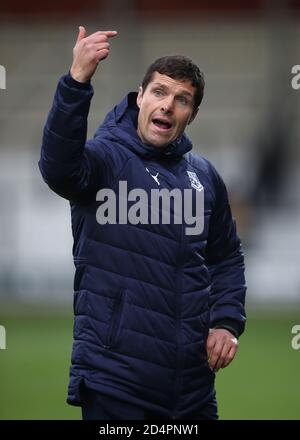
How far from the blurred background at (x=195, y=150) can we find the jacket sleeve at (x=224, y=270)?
3.67m

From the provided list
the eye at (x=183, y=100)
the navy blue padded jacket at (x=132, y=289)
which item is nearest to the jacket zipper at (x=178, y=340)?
the navy blue padded jacket at (x=132, y=289)

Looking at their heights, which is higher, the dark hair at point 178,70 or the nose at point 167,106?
the dark hair at point 178,70

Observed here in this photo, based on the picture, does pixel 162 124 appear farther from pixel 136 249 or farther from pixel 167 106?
pixel 136 249

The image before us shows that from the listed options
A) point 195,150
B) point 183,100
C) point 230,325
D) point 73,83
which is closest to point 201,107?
point 195,150

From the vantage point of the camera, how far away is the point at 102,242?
4.48m

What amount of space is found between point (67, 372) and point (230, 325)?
594cm

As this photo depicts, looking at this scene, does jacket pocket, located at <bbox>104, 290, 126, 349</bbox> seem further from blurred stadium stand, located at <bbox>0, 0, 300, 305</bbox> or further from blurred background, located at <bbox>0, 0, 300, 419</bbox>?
blurred stadium stand, located at <bbox>0, 0, 300, 305</bbox>

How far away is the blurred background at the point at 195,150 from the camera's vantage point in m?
11.2

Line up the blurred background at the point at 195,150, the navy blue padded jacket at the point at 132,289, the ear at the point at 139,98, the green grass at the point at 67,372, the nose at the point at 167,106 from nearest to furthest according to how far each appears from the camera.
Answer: the navy blue padded jacket at the point at 132,289 < the nose at the point at 167,106 < the ear at the point at 139,98 < the green grass at the point at 67,372 < the blurred background at the point at 195,150

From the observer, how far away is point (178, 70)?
4.64 m

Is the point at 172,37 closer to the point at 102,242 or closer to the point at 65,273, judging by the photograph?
the point at 65,273

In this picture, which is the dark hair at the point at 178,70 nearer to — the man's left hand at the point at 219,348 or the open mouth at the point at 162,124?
the open mouth at the point at 162,124
